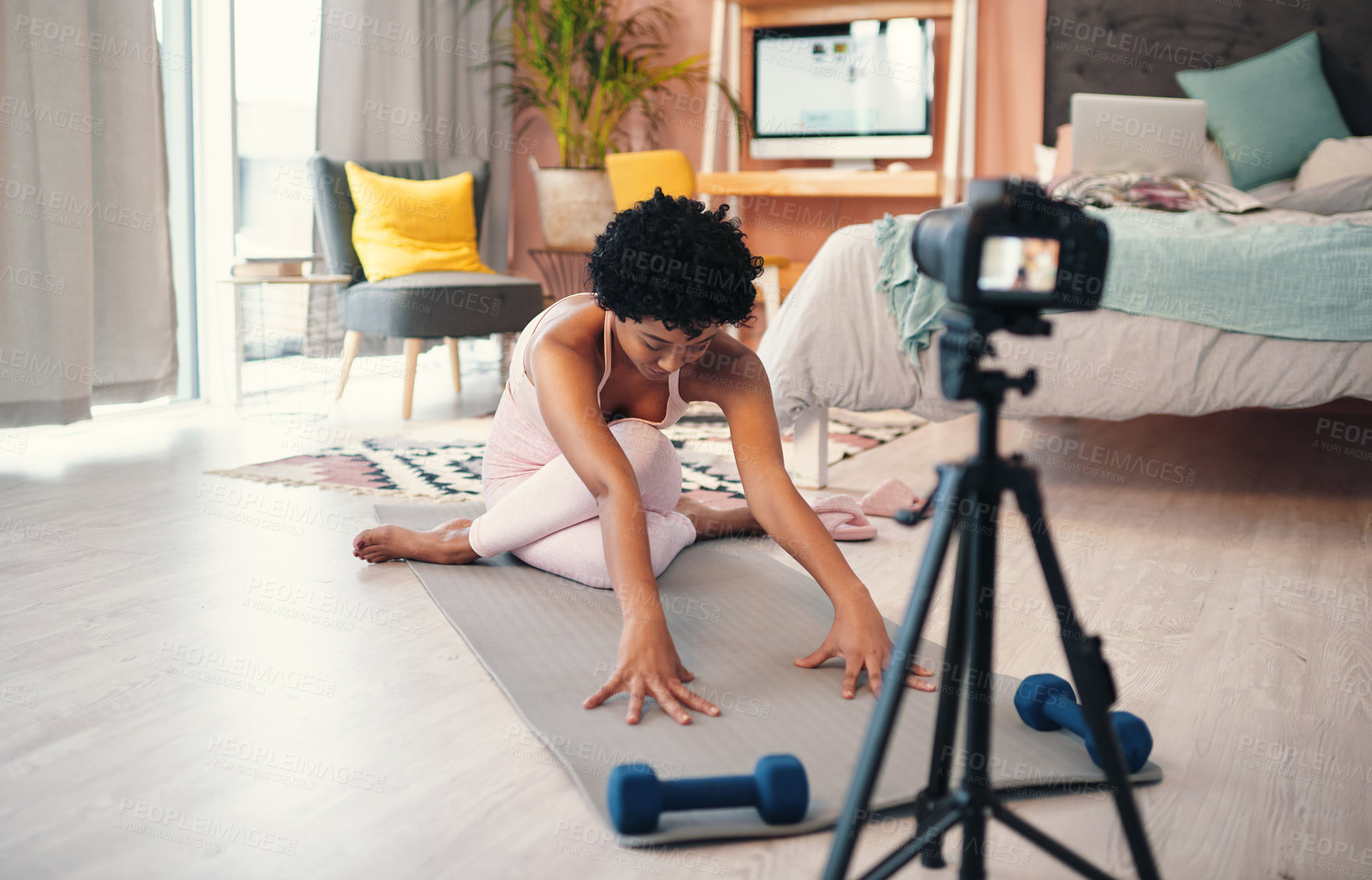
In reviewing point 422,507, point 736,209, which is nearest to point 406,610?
point 422,507

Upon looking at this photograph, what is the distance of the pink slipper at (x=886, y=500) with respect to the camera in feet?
7.38

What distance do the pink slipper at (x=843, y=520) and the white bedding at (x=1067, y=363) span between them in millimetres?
292

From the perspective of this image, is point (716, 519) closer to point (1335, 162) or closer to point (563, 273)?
point (1335, 162)

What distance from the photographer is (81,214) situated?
2.85m

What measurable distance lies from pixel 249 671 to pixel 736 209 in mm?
3691

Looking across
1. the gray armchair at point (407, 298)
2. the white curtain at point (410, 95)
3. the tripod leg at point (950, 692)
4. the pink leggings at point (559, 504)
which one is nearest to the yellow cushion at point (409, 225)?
the gray armchair at point (407, 298)

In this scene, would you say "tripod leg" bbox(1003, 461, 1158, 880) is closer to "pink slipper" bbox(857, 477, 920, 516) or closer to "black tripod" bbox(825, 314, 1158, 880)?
"black tripod" bbox(825, 314, 1158, 880)

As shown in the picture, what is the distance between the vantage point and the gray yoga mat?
3.51ft

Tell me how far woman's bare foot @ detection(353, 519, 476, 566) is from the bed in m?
0.81

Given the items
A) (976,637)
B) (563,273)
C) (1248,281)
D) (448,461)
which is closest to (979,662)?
(976,637)

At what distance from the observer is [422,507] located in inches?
88.2

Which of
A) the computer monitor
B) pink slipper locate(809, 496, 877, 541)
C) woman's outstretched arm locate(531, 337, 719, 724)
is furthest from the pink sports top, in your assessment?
the computer monitor

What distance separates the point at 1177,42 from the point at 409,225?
2945 millimetres

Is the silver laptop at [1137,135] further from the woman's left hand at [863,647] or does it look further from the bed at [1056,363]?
the woman's left hand at [863,647]
